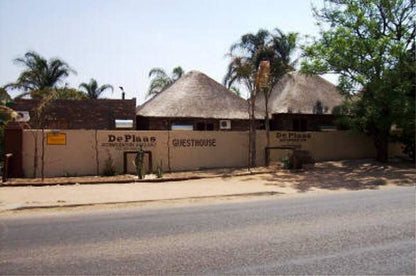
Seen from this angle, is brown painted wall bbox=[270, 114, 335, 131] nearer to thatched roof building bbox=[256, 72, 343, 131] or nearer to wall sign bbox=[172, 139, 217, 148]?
thatched roof building bbox=[256, 72, 343, 131]

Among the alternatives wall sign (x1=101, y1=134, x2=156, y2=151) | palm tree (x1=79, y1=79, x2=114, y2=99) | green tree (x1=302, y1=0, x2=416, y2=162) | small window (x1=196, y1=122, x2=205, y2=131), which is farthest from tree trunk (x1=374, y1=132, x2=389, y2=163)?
palm tree (x1=79, y1=79, x2=114, y2=99)

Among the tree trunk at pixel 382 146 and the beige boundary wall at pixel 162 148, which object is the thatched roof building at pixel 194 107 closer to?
the beige boundary wall at pixel 162 148

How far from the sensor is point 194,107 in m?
23.9

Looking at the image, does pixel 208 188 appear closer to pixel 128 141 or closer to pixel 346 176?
pixel 128 141

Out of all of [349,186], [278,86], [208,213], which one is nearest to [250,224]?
[208,213]

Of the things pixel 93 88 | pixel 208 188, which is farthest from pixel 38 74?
pixel 208 188

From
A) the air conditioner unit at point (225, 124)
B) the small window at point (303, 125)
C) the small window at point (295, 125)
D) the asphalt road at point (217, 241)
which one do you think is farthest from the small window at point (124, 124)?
the asphalt road at point (217, 241)

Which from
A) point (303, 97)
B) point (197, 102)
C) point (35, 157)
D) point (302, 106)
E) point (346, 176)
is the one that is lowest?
point (346, 176)

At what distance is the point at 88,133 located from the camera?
15625mm

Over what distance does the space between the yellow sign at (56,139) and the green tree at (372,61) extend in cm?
1180

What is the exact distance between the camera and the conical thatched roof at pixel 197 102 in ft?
77.1

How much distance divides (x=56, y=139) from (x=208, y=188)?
21.0 feet

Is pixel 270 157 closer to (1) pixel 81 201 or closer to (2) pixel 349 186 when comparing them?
(2) pixel 349 186

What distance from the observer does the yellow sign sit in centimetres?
1502
